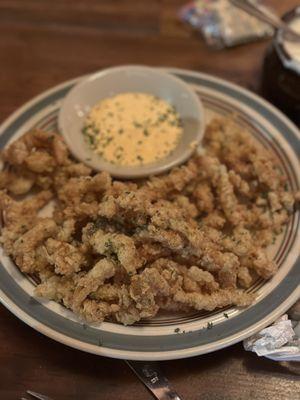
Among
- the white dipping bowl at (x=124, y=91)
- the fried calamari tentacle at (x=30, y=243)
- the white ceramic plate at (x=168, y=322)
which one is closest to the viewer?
the white ceramic plate at (x=168, y=322)

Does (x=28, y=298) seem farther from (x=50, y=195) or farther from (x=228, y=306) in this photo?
(x=228, y=306)

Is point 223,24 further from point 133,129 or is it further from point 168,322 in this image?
point 168,322

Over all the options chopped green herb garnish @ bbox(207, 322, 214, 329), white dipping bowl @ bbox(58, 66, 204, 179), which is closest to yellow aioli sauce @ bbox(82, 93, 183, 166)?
white dipping bowl @ bbox(58, 66, 204, 179)

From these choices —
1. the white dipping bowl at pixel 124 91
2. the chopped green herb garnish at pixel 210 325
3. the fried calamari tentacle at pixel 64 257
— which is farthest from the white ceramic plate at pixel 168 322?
the white dipping bowl at pixel 124 91

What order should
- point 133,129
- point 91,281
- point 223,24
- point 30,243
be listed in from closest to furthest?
point 91,281
point 30,243
point 133,129
point 223,24

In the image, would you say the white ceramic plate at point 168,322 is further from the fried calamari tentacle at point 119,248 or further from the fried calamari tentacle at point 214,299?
the fried calamari tentacle at point 119,248

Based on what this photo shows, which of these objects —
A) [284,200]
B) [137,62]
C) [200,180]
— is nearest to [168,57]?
[137,62]

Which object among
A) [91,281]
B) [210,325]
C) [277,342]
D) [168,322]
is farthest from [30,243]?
[277,342]
